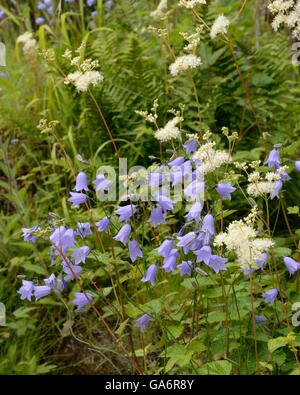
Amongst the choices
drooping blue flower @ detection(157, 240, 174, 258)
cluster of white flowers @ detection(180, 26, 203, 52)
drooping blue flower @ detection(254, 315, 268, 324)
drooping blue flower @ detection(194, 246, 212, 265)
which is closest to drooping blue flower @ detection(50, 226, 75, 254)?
drooping blue flower @ detection(157, 240, 174, 258)

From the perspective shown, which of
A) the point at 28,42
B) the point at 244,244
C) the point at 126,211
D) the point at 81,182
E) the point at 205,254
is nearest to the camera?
the point at 244,244

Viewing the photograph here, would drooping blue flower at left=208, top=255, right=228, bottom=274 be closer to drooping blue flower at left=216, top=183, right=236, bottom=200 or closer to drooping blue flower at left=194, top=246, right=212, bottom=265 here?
drooping blue flower at left=194, top=246, right=212, bottom=265

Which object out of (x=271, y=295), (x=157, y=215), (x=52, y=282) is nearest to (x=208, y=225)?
(x=157, y=215)

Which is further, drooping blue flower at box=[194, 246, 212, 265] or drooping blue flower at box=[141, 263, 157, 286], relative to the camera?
drooping blue flower at box=[141, 263, 157, 286]

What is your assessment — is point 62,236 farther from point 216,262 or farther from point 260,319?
point 260,319

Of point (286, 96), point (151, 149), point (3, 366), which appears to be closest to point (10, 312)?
point (3, 366)

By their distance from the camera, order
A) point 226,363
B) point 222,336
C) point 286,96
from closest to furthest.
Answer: point 226,363 → point 222,336 → point 286,96

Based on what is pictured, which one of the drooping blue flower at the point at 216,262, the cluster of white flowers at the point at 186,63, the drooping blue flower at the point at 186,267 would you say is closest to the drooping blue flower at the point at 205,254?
the drooping blue flower at the point at 216,262

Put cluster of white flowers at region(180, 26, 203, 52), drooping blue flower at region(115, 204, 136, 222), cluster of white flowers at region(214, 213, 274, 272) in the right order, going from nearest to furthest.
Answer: cluster of white flowers at region(214, 213, 274, 272) < drooping blue flower at region(115, 204, 136, 222) < cluster of white flowers at region(180, 26, 203, 52)

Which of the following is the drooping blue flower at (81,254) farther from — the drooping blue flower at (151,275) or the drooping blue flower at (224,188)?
the drooping blue flower at (224,188)

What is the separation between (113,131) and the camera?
3.64m

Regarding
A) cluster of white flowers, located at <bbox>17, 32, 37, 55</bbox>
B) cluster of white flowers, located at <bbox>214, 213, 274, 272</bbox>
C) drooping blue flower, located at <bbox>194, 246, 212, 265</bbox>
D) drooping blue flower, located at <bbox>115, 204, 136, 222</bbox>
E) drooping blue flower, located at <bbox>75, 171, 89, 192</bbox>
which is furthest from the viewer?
cluster of white flowers, located at <bbox>17, 32, 37, 55</bbox>
